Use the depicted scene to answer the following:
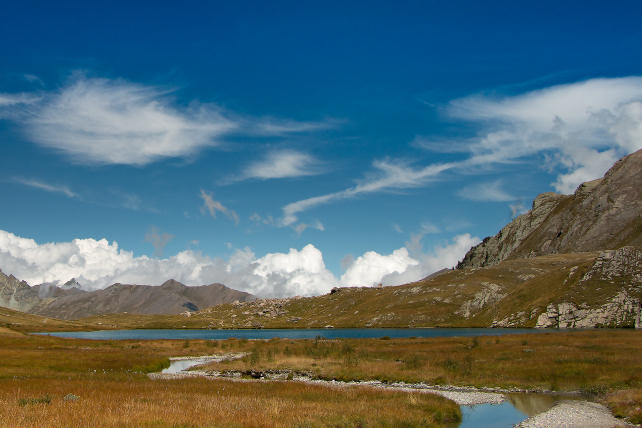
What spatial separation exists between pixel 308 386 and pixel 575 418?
68.1 ft

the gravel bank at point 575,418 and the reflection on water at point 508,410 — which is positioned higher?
the gravel bank at point 575,418

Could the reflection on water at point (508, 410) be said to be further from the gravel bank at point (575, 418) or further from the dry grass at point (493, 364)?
the dry grass at point (493, 364)

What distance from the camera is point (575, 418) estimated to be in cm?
2859

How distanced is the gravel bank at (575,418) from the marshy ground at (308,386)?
4.10ft

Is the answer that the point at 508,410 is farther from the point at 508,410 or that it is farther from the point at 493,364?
the point at 493,364

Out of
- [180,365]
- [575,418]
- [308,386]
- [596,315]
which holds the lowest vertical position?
[180,365]

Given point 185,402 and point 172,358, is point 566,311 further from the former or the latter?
point 185,402

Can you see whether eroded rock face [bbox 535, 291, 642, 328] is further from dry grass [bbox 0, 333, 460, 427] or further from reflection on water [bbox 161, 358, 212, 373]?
dry grass [bbox 0, 333, 460, 427]

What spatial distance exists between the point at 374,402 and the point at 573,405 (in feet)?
49.9

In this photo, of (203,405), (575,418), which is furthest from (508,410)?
(203,405)

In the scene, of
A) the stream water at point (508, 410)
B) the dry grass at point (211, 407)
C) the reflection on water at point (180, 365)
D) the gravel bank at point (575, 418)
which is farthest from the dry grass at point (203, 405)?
the reflection on water at point (180, 365)

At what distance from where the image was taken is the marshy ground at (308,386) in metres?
23.0

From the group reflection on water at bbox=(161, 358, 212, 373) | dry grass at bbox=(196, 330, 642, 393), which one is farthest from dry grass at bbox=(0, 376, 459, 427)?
reflection on water at bbox=(161, 358, 212, 373)

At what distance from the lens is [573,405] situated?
109 ft
